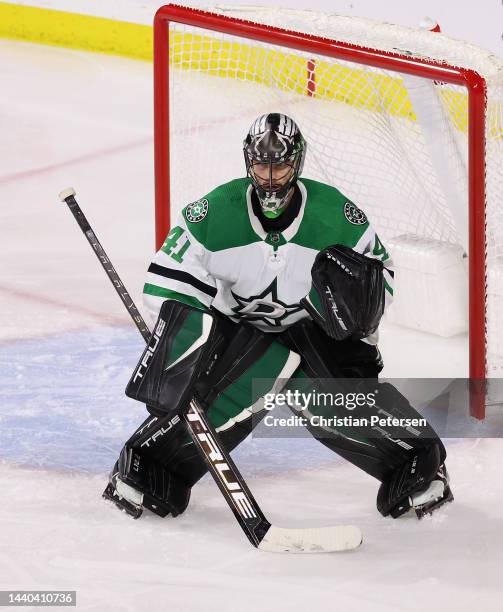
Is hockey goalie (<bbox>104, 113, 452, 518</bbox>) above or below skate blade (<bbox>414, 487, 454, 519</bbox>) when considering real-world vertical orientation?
above

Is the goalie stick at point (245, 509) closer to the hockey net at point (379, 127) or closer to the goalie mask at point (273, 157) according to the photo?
the goalie mask at point (273, 157)

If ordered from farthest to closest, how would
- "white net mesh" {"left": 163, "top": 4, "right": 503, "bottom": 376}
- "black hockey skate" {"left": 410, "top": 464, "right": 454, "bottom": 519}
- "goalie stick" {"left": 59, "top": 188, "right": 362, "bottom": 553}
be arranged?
"white net mesh" {"left": 163, "top": 4, "right": 503, "bottom": 376} → "black hockey skate" {"left": 410, "top": 464, "right": 454, "bottom": 519} → "goalie stick" {"left": 59, "top": 188, "right": 362, "bottom": 553}

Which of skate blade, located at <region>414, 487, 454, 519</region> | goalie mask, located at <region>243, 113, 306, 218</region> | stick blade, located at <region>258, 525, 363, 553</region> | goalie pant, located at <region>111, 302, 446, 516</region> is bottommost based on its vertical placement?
stick blade, located at <region>258, 525, 363, 553</region>

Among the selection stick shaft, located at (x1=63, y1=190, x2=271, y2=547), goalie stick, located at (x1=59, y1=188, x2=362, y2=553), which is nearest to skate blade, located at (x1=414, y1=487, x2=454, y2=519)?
goalie stick, located at (x1=59, y1=188, x2=362, y2=553)

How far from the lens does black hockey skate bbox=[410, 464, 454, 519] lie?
295 centimetres

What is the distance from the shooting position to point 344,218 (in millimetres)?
2902

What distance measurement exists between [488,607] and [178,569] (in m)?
0.56

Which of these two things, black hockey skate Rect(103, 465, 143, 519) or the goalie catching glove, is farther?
black hockey skate Rect(103, 465, 143, 519)

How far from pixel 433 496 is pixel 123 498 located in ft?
1.94

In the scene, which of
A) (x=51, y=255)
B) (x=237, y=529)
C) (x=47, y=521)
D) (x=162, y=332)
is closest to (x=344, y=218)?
(x=162, y=332)

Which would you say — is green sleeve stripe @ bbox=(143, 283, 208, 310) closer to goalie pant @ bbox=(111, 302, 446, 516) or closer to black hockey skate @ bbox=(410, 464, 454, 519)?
goalie pant @ bbox=(111, 302, 446, 516)

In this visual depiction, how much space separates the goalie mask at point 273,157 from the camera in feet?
9.25

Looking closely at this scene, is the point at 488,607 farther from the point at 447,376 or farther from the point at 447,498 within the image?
the point at 447,376

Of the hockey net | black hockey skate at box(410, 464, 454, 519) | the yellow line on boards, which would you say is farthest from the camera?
the yellow line on boards
